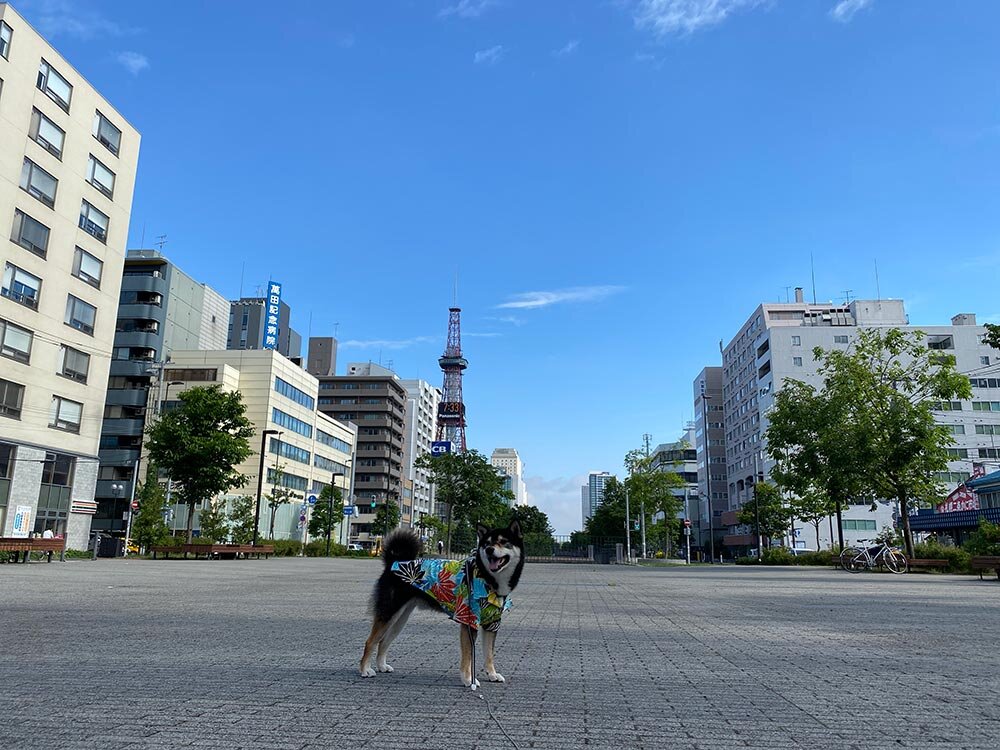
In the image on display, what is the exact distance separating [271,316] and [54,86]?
137ft

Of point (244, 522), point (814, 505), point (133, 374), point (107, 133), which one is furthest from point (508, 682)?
point (133, 374)

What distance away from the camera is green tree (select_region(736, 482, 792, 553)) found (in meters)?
60.9

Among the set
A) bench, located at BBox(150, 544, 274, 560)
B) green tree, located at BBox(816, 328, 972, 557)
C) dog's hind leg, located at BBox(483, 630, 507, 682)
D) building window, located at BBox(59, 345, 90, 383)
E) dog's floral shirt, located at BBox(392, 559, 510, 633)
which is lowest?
bench, located at BBox(150, 544, 274, 560)

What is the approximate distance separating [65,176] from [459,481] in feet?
107

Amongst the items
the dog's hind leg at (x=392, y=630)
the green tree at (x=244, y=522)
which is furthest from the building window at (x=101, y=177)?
the dog's hind leg at (x=392, y=630)

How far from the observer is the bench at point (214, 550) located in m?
36.4

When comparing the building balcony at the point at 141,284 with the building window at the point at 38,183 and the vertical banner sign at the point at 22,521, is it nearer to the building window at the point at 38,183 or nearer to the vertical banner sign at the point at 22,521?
the building window at the point at 38,183

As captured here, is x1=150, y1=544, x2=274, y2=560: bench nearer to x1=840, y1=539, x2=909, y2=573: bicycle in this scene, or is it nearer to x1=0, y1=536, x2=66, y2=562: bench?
x1=0, y1=536, x2=66, y2=562: bench

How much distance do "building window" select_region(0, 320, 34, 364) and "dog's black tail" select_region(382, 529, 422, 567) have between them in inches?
1385

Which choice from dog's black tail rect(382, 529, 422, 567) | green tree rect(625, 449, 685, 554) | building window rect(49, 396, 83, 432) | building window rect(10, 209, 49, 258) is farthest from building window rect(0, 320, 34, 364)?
green tree rect(625, 449, 685, 554)

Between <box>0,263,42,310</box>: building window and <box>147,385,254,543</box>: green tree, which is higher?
<box>0,263,42,310</box>: building window

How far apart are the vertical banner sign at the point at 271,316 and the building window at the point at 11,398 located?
4193 centimetres

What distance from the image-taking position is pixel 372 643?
544 cm

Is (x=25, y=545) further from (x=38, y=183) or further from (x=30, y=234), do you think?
(x=38, y=183)
